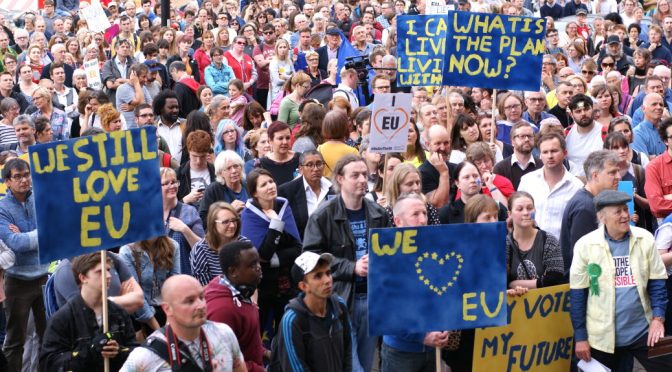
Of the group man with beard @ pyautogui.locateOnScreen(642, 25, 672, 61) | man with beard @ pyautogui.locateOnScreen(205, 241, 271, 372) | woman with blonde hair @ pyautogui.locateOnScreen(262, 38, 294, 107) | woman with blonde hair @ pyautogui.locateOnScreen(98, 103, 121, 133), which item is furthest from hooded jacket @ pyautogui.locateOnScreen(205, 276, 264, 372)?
man with beard @ pyautogui.locateOnScreen(642, 25, 672, 61)

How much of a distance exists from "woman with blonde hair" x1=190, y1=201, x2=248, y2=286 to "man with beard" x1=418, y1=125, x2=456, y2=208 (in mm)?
1955

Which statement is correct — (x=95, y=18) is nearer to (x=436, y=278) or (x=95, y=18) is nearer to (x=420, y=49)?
(x=420, y=49)

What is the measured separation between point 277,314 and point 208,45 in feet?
35.1

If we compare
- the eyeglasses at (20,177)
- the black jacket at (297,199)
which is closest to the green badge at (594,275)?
the black jacket at (297,199)

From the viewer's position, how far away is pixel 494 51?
38.3ft

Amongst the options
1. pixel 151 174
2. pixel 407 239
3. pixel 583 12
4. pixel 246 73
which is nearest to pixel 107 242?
pixel 151 174

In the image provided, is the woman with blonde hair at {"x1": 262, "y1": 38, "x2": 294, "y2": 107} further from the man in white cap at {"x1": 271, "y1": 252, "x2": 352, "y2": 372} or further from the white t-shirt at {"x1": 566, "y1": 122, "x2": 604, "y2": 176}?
the man in white cap at {"x1": 271, "y1": 252, "x2": 352, "y2": 372}

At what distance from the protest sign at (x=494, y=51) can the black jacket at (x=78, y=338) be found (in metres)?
5.25

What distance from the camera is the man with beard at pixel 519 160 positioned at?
10539 millimetres

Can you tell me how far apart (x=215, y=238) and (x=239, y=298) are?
4.25 ft

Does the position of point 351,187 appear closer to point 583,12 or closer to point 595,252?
point 595,252

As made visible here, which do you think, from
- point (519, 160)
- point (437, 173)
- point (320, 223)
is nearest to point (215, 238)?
point (320, 223)

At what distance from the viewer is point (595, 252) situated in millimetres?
7926

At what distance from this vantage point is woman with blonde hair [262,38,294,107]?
17.8 m
